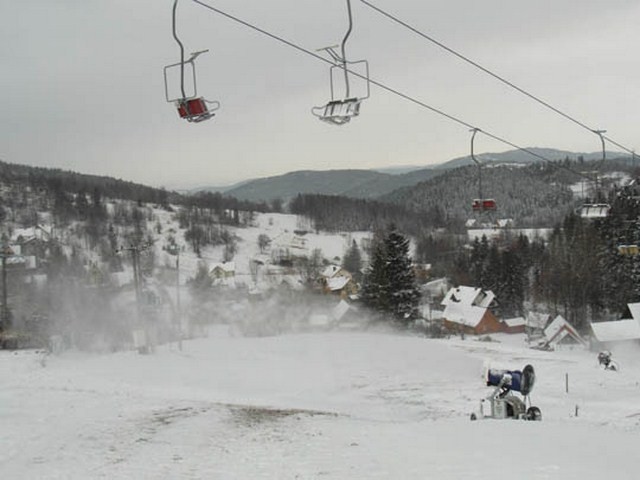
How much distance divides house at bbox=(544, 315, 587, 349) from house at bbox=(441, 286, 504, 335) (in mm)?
10650

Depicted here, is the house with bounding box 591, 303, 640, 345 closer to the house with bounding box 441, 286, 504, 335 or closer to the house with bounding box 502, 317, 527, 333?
the house with bounding box 441, 286, 504, 335

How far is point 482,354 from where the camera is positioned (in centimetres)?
3462

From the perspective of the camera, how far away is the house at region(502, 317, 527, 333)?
57062mm

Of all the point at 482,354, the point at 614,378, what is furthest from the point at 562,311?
the point at 614,378

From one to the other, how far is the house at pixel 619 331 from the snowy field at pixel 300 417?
9.54 metres

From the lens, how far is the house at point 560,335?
143 ft

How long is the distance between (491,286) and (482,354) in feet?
104

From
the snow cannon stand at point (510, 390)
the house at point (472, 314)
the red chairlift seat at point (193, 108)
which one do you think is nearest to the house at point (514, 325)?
the house at point (472, 314)

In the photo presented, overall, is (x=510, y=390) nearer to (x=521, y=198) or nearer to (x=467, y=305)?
(x=467, y=305)

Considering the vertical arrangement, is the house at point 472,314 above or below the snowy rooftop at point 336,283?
below

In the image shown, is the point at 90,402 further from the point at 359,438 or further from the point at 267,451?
the point at 359,438

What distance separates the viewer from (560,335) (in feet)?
145

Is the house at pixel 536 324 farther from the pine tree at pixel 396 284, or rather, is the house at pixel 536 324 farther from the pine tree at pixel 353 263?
the pine tree at pixel 353 263

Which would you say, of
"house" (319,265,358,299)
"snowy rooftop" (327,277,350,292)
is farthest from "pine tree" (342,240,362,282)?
"snowy rooftop" (327,277,350,292)
